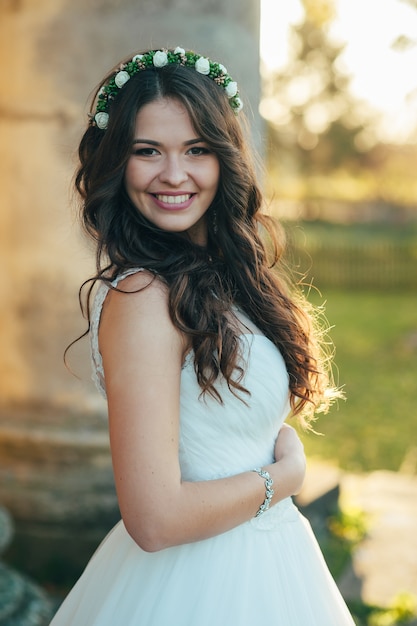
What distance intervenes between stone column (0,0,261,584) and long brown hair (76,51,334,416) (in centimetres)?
188

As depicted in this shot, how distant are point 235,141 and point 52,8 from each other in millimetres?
2370

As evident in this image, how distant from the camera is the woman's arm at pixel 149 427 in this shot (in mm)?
1749

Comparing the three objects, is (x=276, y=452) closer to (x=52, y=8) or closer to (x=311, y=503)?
(x=52, y=8)

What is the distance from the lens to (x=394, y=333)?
15281mm

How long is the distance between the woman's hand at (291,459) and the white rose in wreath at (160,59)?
104cm

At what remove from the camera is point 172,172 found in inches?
78.5

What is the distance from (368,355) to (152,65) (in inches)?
465

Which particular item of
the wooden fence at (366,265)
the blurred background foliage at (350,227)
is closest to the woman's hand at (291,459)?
the blurred background foliage at (350,227)

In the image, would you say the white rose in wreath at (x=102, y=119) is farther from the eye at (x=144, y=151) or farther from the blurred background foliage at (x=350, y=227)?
the blurred background foliage at (x=350, y=227)

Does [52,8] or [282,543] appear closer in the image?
[282,543]

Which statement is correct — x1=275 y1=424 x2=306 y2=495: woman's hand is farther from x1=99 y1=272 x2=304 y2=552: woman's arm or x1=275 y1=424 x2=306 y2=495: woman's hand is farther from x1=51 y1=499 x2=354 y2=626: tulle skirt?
x1=99 y1=272 x2=304 y2=552: woman's arm

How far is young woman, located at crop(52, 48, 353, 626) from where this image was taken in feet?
5.83

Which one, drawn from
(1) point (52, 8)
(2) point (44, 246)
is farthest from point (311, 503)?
(1) point (52, 8)

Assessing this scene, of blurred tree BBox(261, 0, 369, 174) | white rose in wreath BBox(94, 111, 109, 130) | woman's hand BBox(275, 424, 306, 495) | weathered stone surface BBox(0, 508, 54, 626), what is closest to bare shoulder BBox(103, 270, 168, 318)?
white rose in wreath BBox(94, 111, 109, 130)
